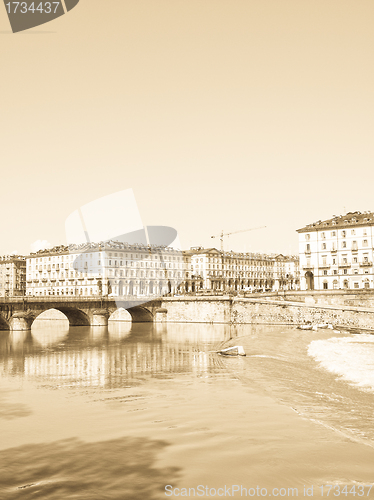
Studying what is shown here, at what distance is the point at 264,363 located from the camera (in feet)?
95.8

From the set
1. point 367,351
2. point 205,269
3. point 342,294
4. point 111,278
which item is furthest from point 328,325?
point 205,269

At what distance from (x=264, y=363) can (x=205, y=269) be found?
11657 centimetres

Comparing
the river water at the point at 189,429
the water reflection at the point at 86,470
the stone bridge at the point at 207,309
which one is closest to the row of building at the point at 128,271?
the stone bridge at the point at 207,309

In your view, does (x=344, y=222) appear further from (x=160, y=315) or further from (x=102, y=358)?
(x=102, y=358)

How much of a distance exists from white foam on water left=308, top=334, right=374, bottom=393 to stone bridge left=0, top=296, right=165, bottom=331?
125ft

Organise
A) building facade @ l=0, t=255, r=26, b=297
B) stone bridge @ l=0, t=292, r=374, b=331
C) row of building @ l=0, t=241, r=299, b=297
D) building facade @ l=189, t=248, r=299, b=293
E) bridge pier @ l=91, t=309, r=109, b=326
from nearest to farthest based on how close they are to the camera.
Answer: stone bridge @ l=0, t=292, r=374, b=331 < bridge pier @ l=91, t=309, r=109, b=326 < row of building @ l=0, t=241, r=299, b=297 < building facade @ l=0, t=255, r=26, b=297 < building facade @ l=189, t=248, r=299, b=293

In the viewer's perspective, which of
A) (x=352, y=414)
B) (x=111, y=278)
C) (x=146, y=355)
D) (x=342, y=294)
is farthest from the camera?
(x=111, y=278)

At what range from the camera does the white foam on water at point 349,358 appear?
22.7m

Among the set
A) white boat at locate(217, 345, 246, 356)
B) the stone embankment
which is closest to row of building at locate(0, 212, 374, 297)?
the stone embankment

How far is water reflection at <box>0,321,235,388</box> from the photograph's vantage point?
2669 centimetres

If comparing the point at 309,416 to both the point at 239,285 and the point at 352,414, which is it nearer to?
the point at 352,414

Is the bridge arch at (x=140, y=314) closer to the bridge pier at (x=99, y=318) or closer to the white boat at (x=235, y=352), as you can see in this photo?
A: the bridge pier at (x=99, y=318)

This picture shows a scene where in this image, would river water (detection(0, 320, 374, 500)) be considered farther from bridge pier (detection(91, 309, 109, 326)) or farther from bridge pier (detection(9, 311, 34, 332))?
bridge pier (detection(91, 309, 109, 326))

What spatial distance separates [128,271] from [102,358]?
3505 inches
